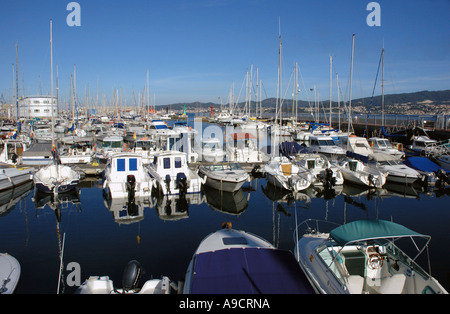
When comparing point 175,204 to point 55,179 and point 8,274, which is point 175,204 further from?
point 8,274


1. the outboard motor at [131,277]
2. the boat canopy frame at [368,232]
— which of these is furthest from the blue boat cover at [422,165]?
the outboard motor at [131,277]

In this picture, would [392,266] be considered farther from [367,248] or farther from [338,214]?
[338,214]

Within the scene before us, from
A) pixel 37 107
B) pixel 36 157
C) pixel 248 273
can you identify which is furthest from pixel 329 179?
pixel 37 107

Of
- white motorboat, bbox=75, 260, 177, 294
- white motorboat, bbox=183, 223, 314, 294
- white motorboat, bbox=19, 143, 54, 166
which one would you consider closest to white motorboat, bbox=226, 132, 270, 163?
white motorboat, bbox=19, 143, 54, 166

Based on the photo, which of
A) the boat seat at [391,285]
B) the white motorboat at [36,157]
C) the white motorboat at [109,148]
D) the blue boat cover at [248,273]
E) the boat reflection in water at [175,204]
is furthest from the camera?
the white motorboat at [109,148]

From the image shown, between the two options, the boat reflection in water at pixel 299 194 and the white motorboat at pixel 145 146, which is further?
the white motorboat at pixel 145 146

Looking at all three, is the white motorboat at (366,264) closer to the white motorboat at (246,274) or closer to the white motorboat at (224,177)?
the white motorboat at (246,274)

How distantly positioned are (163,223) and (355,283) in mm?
9397

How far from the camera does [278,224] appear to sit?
15359 millimetres

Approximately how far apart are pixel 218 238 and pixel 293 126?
4509 cm

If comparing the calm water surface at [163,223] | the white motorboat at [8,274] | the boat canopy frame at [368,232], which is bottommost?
the calm water surface at [163,223]

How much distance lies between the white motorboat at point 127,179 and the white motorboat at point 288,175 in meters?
8.00

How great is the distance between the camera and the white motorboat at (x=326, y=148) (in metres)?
31.2

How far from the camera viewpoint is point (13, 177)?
2095cm
